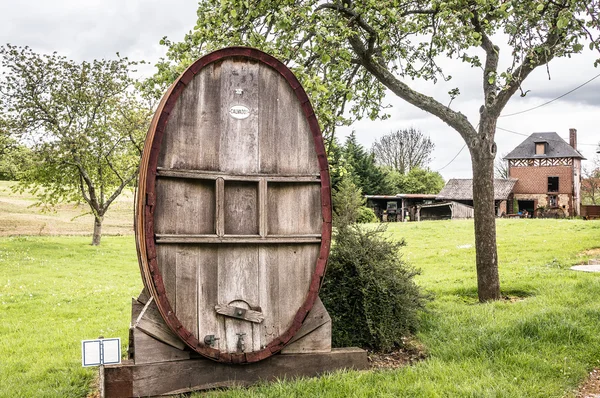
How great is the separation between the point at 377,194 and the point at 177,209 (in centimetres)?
4502

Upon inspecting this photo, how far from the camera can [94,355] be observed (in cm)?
404

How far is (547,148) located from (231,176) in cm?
5366

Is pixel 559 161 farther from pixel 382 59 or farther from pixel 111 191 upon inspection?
pixel 382 59

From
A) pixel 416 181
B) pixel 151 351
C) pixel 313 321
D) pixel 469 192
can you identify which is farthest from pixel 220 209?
pixel 416 181

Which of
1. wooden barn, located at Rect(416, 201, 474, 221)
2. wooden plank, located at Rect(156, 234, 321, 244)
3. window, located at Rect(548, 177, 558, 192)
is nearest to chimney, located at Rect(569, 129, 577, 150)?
window, located at Rect(548, 177, 558, 192)

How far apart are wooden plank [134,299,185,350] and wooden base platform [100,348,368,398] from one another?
192mm

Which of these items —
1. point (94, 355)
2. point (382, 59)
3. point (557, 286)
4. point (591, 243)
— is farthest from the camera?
point (591, 243)

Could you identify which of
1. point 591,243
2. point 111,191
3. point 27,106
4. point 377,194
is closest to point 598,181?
point 377,194

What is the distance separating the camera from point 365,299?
5.73 m

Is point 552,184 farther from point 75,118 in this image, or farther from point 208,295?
point 208,295

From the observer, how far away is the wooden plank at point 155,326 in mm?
4254

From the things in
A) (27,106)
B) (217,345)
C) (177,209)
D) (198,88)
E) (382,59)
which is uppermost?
(27,106)

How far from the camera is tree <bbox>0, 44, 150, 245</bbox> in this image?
878 inches

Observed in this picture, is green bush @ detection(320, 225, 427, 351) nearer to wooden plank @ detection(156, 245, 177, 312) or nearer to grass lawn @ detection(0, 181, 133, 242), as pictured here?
wooden plank @ detection(156, 245, 177, 312)
